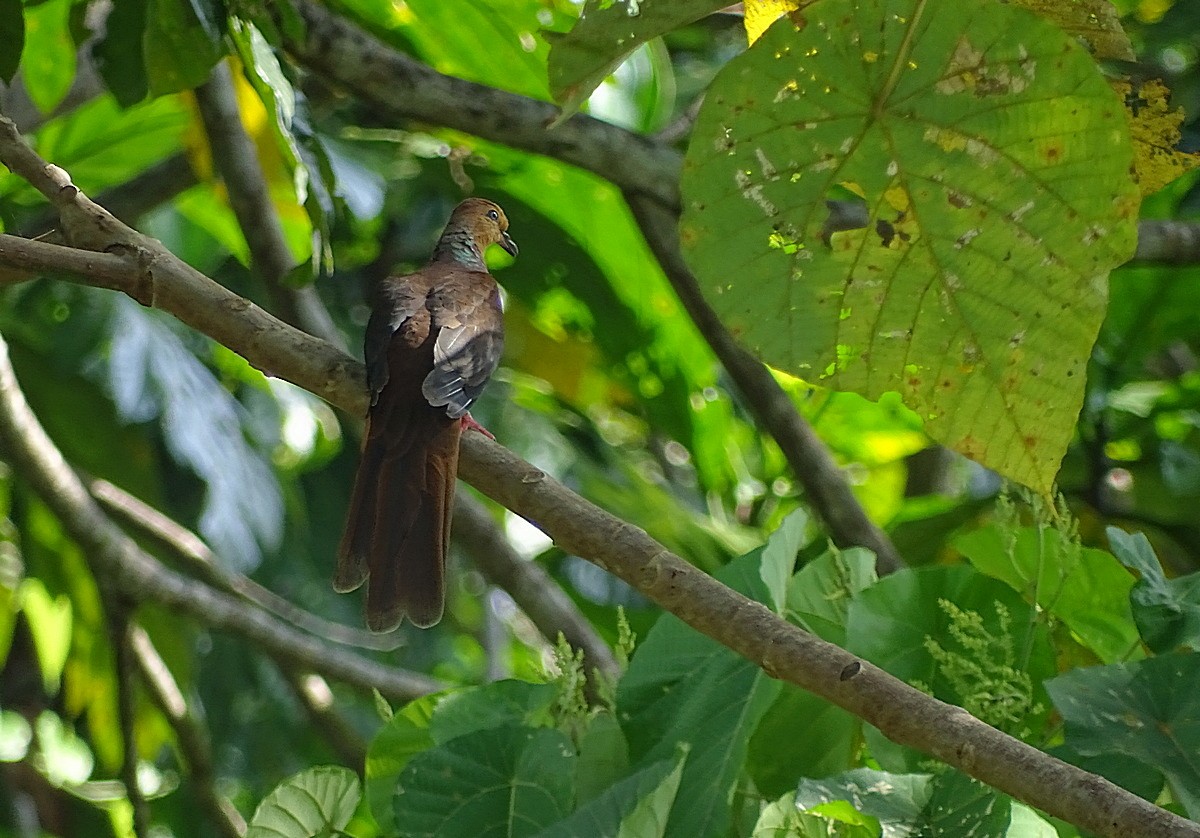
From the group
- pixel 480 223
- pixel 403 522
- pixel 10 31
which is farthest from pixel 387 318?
pixel 10 31

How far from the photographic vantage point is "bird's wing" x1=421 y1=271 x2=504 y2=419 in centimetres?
197

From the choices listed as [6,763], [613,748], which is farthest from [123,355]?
[613,748]

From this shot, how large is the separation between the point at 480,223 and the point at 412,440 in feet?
2.61

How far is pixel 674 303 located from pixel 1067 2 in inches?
78.6

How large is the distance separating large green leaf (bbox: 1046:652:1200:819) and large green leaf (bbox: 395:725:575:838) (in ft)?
1.89

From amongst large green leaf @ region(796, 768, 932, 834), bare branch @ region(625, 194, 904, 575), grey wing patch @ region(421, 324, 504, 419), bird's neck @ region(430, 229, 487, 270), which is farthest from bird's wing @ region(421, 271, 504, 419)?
Result: large green leaf @ region(796, 768, 932, 834)

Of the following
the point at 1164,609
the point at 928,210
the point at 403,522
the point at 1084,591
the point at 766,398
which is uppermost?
the point at 928,210

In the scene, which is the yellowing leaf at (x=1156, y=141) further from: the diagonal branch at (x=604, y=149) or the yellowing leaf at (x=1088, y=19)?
the diagonal branch at (x=604, y=149)

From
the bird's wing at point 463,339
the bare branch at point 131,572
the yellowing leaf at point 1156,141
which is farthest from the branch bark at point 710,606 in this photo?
the bare branch at point 131,572

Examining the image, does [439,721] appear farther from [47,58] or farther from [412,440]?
[47,58]

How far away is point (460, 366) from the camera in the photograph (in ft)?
6.79

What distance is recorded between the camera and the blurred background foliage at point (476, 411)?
312cm

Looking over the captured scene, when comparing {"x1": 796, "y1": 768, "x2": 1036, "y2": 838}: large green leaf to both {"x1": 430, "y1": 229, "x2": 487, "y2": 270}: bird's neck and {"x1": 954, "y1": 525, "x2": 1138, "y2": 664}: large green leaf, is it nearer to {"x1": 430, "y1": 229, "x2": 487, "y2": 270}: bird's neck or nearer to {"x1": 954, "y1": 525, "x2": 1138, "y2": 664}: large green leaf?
{"x1": 954, "y1": 525, "x2": 1138, "y2": 664}: large green leaf

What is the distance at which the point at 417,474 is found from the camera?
1.91 m
